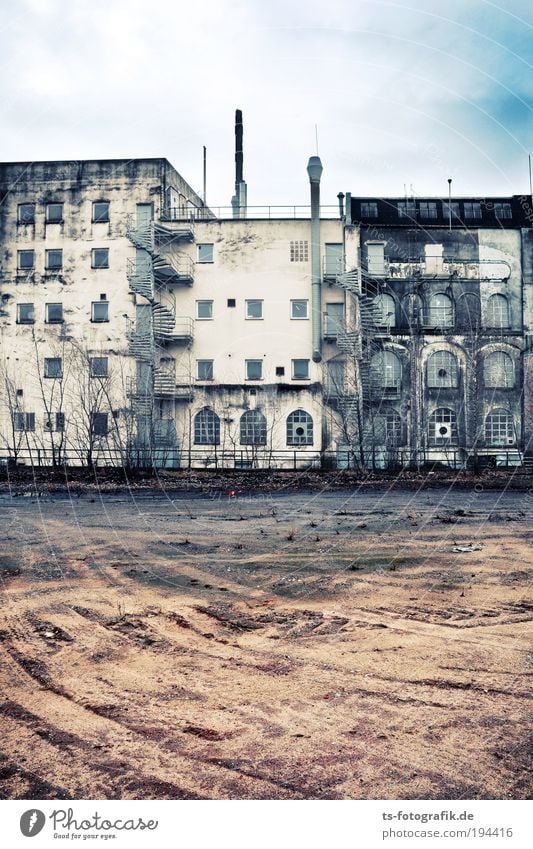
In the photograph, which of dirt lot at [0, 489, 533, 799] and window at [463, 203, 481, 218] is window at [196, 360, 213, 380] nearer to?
window at [463, 203, 481, 218]

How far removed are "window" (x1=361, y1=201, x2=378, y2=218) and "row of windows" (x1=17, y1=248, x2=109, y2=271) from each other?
19785 mm

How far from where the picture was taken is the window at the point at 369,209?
49109 mm

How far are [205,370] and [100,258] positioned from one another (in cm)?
969

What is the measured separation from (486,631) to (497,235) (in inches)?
1488

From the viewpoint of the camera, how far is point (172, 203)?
42500 millimetres

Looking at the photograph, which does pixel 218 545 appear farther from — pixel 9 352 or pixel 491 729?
pixel 9 352

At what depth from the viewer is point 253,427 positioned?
130ft

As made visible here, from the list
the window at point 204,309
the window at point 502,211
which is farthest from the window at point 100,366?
the window at point 502,211

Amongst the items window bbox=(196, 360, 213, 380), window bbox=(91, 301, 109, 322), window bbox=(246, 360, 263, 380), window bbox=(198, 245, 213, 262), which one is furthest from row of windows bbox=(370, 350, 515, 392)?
window bbox=(91, 301, 109, 322)

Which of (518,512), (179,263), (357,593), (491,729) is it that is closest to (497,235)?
(179,263)

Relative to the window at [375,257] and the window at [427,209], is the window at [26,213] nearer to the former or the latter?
the window at [375,257]

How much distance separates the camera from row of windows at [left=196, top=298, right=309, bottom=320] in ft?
132

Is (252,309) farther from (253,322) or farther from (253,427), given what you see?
(253,427)

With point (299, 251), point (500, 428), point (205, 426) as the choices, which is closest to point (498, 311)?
point (500, 428)
